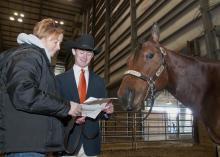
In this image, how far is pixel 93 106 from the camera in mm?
1967

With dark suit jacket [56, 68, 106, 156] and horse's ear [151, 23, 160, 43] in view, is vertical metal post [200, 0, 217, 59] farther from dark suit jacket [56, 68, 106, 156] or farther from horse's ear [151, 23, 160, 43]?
dark suit jacket [56, 68, 106, 156]

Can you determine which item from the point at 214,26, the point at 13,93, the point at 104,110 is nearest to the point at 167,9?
the point at 214,26

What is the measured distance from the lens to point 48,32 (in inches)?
63.8

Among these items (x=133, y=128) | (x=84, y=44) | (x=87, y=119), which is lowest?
(x=133, y=128)

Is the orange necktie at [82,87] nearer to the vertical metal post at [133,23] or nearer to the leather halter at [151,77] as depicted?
the leather halter at [151,77]

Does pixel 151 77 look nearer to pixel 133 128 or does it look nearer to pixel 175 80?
pixel 175 80

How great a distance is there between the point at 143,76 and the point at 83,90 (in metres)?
0.55

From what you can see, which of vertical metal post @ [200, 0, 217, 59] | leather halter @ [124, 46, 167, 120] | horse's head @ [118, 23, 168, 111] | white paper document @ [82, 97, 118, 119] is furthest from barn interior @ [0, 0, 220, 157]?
white paper document @ [82, 97, 118, 119]

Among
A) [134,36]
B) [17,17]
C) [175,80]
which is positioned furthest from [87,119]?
[17,17]

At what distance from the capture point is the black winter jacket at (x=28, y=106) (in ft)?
4.44

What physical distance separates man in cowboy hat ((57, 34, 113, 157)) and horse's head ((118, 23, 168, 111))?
0.66 ft

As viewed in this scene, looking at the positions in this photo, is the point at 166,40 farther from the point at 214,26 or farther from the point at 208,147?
the point at 208,147

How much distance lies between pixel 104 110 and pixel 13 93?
3.27ft

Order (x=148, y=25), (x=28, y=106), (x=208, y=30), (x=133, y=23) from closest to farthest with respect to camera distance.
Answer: (x=28, y=106), (x=208, y=30), (x=148, y=25), (x=133, y=23)
